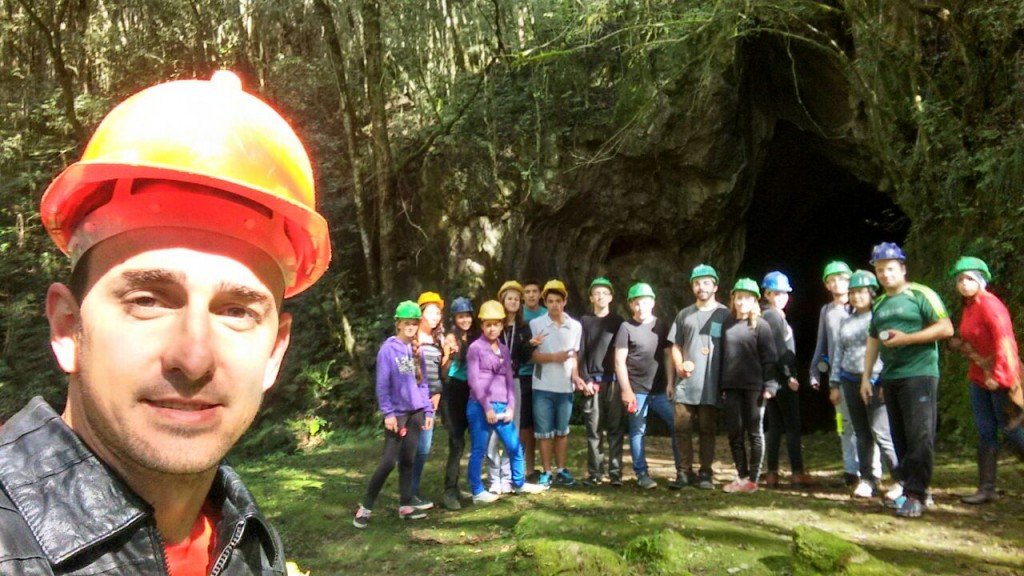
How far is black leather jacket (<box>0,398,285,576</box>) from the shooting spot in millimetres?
998

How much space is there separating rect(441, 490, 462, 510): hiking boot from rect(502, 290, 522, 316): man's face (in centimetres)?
172

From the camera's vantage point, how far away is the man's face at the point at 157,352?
113cm

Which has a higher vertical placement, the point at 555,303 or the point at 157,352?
the point at 555,303

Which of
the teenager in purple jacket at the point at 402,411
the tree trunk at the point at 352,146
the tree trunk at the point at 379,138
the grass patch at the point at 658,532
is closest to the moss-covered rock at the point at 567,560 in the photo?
the grass patch at the point at 658,532

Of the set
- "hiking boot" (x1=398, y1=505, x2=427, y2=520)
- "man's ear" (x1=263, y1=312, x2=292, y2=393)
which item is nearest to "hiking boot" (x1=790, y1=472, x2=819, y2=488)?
"hiking boot" (x1=398, y1=505, x2=427, y2=520)

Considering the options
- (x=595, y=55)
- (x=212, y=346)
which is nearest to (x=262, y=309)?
(x=212, y=346)

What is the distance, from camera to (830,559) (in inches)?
162

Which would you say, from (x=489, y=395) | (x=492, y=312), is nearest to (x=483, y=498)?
(x=489, y=395)

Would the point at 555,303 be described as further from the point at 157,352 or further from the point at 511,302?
the point at 157,352

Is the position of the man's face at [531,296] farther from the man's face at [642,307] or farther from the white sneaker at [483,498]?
the white sneaker at [483,498]

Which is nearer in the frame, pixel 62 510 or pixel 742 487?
pixel 62 510

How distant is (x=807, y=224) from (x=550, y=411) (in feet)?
34.4

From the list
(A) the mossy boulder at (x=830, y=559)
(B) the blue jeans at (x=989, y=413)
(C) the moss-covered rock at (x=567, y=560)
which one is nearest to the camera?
(A) the mossy boulder at (x=830, y=559)

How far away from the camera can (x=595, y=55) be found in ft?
41.6
